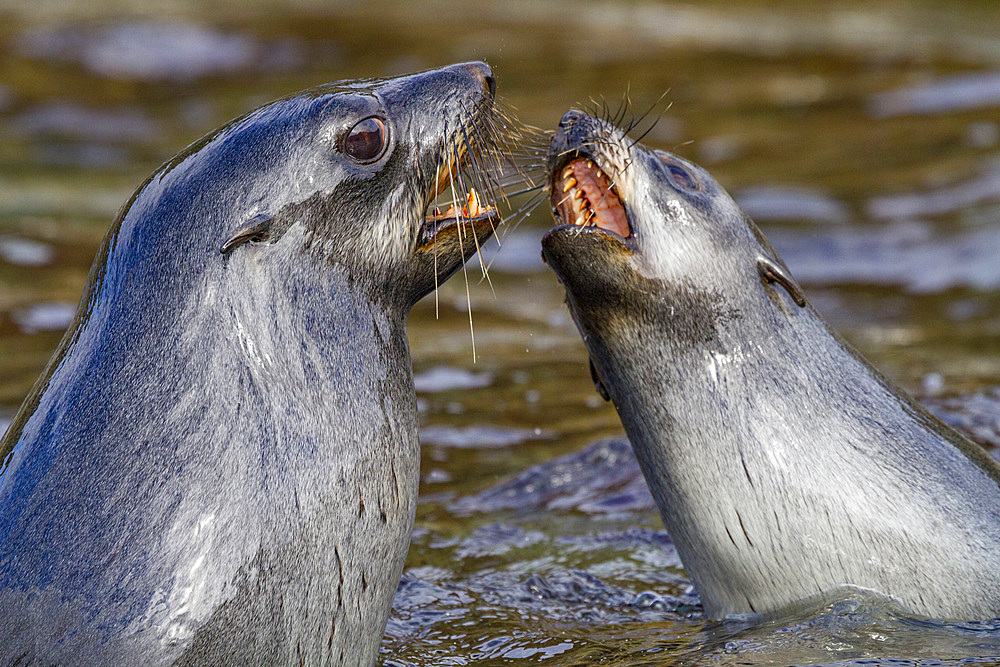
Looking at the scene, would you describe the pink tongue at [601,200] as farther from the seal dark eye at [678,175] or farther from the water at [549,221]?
the water at [549,221]

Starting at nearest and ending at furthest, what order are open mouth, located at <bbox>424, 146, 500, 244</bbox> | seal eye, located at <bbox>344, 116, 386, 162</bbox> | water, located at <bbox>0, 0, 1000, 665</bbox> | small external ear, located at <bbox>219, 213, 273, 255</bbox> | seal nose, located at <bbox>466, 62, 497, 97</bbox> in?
small external ear, located at <bbox>219, 213, 273, 255</bbox> < seal eye, located at <bbox>344, 116, 386, 162</bbox> < open mouth, located at <bbox>424, 146, 500, 244</bbox> < seal nose, located at <bbox>466, 62, 497, 97</bbox> < water, located at <bbox>0, 0, 1000, 665</bbox>

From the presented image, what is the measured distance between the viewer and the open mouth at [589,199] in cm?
432

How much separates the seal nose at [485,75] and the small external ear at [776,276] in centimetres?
106

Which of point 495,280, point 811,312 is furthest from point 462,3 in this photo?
point 811,312

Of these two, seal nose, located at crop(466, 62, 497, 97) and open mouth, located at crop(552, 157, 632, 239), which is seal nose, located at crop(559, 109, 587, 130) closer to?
open mouth, located at crop(552, 157, 632, 239)

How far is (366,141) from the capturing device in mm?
3697

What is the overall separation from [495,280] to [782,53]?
24.5 ft

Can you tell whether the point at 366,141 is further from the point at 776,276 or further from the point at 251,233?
the point at 776,276

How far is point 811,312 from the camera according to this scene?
4.47m

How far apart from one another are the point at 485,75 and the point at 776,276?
1.17 m

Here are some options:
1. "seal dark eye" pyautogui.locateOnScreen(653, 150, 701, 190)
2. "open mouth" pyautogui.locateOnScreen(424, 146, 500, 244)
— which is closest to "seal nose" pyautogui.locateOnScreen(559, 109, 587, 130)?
"seal dark eye" pyautogui.locateOnScreen(653, 150, 701, 190)

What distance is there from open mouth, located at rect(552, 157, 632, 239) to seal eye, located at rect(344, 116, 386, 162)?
2.63 feet

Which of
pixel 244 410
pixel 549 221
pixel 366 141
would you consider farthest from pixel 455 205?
pixel 549 221

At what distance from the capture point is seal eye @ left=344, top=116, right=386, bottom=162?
12.1 feet
